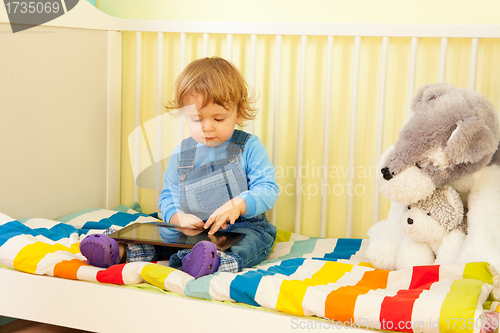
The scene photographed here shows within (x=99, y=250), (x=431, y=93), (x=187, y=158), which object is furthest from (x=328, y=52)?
(x=99, y=250)

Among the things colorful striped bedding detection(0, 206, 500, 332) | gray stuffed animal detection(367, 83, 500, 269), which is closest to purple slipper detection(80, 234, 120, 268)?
colorful striped bedding detection(0, 206, 500, 332)

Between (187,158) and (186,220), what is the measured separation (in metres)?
0.17

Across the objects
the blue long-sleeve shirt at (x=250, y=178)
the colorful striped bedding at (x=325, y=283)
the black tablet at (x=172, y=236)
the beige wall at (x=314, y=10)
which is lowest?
the colorful striped bedding at (x=325, y=283)

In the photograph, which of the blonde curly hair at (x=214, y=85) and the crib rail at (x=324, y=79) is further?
the crib rail at (x=324, y=79)

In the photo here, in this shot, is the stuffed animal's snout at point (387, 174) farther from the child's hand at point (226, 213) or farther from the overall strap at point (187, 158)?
the overall strap at point (187, 158)

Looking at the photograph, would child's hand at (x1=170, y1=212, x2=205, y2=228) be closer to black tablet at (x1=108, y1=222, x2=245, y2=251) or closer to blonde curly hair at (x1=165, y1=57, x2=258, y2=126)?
black tablet at (x1=108, y1=222, x2=245, y2=251)

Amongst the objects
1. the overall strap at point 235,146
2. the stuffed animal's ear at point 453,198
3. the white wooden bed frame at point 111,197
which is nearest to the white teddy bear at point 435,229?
the stuffed animal's ear at point 453,198

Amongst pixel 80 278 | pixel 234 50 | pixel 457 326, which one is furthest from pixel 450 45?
pixel 80 278

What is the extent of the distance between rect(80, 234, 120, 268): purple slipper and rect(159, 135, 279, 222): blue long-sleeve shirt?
8.6 inches

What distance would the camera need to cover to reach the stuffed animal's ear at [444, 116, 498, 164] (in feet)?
2.45

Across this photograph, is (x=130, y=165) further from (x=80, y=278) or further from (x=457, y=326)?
(x=457, y=326)

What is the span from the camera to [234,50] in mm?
1253

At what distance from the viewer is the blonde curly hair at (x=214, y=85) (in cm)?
95

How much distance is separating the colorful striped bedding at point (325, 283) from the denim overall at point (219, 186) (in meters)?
0.08
